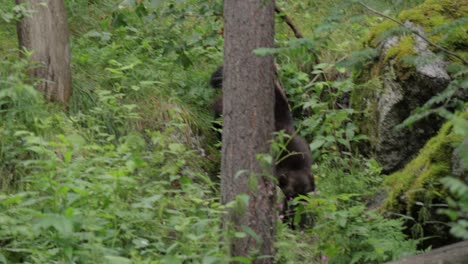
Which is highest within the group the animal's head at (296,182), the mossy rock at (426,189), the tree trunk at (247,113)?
the tree trunk at (247,113)

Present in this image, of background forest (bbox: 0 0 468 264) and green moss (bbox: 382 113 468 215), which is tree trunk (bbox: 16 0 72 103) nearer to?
background forest (bbox: 0 0 468 264)

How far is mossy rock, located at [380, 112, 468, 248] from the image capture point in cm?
623

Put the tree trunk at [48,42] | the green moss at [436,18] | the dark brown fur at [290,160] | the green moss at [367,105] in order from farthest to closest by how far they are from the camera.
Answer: the green moss at [367,105] → the green moss at [436,18] → the dark brown fur at [290,160] → the tree trunk at [48,42]

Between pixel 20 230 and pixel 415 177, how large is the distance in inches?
131

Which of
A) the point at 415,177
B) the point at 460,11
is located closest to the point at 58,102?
the point at 415,177

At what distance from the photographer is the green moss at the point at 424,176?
639 centimetres

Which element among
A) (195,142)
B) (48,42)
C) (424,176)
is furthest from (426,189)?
(48,42)

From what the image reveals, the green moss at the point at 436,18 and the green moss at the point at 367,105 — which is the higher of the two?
the green moss at the point at 436,18

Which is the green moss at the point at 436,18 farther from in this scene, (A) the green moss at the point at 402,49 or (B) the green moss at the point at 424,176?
(B) the green moss at the point at 424,176

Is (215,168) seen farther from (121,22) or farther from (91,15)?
(91,15)

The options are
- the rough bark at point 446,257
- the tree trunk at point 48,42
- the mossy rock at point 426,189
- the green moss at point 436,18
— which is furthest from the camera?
the green moss at point 436,18

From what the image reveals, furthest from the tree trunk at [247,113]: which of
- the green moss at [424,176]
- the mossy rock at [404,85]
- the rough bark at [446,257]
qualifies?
the mossy rock at [404,85]

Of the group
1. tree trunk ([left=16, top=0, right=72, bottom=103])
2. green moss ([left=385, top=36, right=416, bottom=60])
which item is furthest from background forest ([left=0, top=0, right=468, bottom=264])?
tree trunk ([left=16, top=0, right=72, bottom=103])

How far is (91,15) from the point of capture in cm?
995
